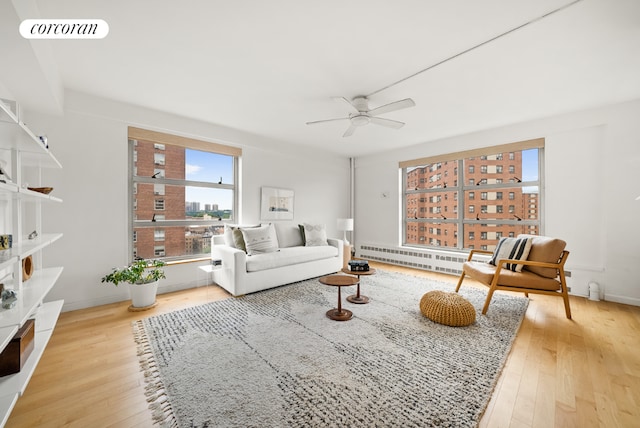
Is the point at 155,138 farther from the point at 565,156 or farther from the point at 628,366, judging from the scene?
the point at 565,156

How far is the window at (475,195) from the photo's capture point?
395cm

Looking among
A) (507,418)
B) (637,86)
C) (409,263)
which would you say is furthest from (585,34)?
(409,263)

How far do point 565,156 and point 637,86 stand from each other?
3.20 feet

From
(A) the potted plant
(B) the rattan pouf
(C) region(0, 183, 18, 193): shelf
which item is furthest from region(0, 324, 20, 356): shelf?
(B) the rattan pouf

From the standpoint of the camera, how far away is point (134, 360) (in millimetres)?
→ 1908

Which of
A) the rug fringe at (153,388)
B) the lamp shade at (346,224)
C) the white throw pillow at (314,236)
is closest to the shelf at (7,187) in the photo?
the rug fringe at (153,388)

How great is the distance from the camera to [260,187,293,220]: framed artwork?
4.54 m

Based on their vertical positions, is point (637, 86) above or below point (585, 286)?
above

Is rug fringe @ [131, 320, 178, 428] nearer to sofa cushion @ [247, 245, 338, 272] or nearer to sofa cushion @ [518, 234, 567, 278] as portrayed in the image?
sofa cushion @ [247, 245, 338, 272]

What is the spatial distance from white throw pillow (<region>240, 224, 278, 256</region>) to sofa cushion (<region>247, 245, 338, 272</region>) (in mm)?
149

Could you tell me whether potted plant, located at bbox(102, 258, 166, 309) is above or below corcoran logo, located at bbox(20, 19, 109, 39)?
below

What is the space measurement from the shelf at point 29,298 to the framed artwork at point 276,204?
283 cm

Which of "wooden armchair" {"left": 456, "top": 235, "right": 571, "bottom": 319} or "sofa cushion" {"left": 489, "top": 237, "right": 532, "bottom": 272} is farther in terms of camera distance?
"sofa cushion" {"left": 489, "top": 237, "right": 532, "bottom": 272}

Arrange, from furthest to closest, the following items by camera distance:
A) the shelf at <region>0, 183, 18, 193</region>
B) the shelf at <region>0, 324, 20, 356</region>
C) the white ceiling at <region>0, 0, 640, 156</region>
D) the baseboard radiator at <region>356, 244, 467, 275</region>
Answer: the baseboard radiator at <region>356, 244, 467, 275</region>, the white ceiling at <region>0, 0, 640, 156</region>, the shelf at <region>0, 183, 18, 193</region>, the shelf at <region>0, 324, 20, 356</region>
